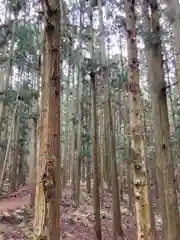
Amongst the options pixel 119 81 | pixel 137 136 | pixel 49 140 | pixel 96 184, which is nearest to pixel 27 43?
pixel 119 81

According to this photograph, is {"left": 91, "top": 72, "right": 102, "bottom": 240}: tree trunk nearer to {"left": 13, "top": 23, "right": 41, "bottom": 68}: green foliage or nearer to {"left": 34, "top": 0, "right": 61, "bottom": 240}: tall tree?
{"left": 13, "top": 23, "right": 41, "bottom": 68}: green foliage

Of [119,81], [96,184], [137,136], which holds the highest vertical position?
→ [119,81]

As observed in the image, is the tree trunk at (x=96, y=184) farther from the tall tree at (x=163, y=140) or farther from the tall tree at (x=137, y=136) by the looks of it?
the tall tree at (x=137, y=136)

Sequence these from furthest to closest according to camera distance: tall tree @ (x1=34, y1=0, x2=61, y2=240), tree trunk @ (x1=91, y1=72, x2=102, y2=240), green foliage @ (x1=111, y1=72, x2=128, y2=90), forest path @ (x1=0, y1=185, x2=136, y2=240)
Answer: green foliage @ (x1=111, y1=72, x2=128, y2=90) → forest path @ (x1=0, y1=185, x2=136, y2=240) → tree trunk @ (x1=91, y1=72, x2=102, y2=240) → tall tree @ (x1=34, y1=0, x2=61, y2=240)

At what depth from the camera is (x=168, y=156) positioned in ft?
16.7

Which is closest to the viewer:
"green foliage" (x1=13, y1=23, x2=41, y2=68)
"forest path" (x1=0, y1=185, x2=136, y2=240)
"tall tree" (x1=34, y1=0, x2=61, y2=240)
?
"tall tree" (x1=34, y1=0, x2=61, y2=240)

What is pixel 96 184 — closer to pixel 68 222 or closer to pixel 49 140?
pixel 68 222

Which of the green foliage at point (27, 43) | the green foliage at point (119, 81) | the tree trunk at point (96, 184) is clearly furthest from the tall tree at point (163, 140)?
the green foliage at point (119, 81)

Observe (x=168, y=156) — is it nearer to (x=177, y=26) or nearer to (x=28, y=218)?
(x=177, y=26)

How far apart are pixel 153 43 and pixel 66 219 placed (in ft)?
26.1

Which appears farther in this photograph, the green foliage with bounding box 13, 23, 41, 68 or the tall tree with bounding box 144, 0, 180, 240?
the green foliage with bounding box 13, 23, 41, 68

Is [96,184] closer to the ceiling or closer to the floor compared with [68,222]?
closer to the ceiling

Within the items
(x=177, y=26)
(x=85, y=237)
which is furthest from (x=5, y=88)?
(x=177, y=26)

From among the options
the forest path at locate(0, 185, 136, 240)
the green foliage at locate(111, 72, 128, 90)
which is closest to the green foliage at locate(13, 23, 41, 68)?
the green foliage at locate(111, 72, 128, 90)
